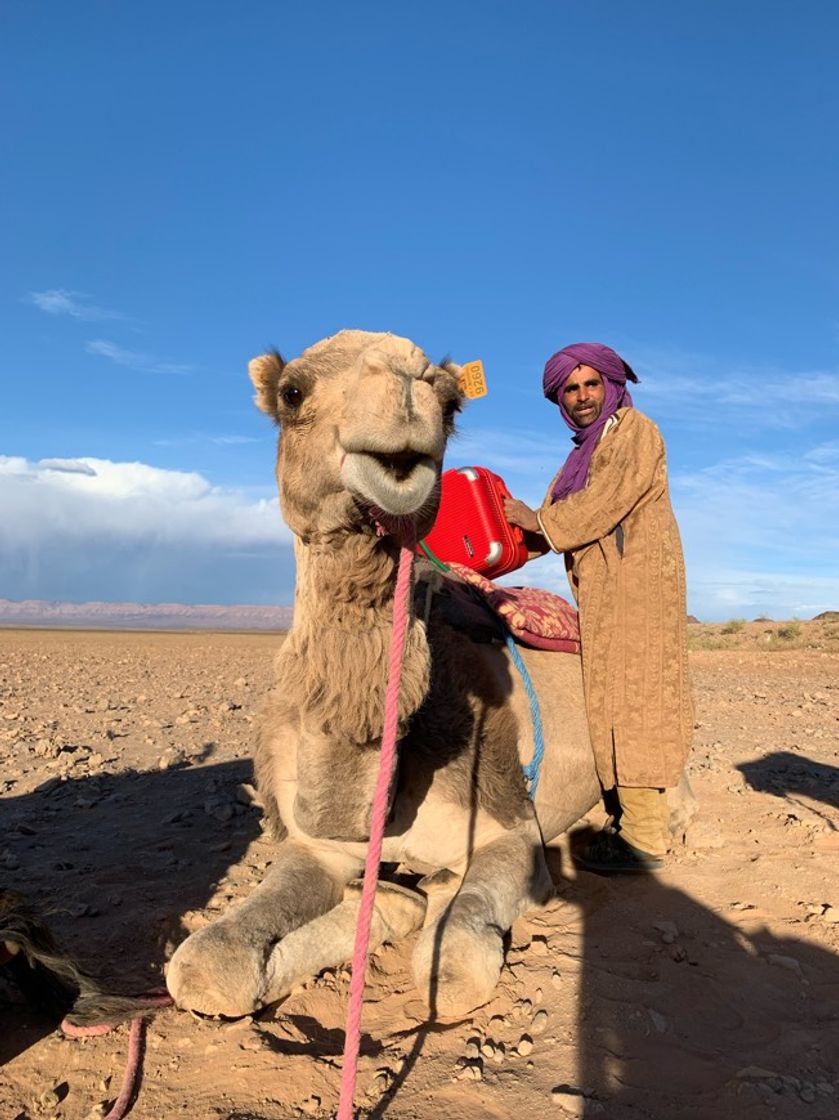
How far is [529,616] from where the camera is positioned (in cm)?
433

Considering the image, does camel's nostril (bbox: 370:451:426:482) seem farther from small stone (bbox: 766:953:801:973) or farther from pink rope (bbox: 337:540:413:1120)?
small stone (bbox: 766:953:801:973)

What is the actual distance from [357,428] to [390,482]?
0.59 feet

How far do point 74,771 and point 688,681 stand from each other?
14.7ft

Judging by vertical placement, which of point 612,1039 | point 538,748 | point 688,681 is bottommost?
point 612,1039

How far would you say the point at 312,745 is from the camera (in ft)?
9.58

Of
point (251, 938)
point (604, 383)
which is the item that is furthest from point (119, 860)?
point (604, 383)

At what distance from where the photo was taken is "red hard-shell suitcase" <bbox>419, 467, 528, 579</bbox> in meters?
4.30

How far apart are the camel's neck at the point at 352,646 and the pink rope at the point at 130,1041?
99cm

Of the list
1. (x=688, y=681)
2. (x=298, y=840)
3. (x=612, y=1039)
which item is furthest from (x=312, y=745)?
(x=688, y=681)

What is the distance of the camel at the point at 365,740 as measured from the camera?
96.5 inches

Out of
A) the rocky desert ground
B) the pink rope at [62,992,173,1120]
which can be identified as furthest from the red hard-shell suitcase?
the pink rope at [62,992,173,1120]

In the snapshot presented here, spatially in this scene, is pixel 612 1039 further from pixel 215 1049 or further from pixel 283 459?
pixel 283 459

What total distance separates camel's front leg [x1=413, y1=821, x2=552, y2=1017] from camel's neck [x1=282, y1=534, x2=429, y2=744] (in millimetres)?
702

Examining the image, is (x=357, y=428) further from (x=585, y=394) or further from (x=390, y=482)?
(x=585, y=394)
